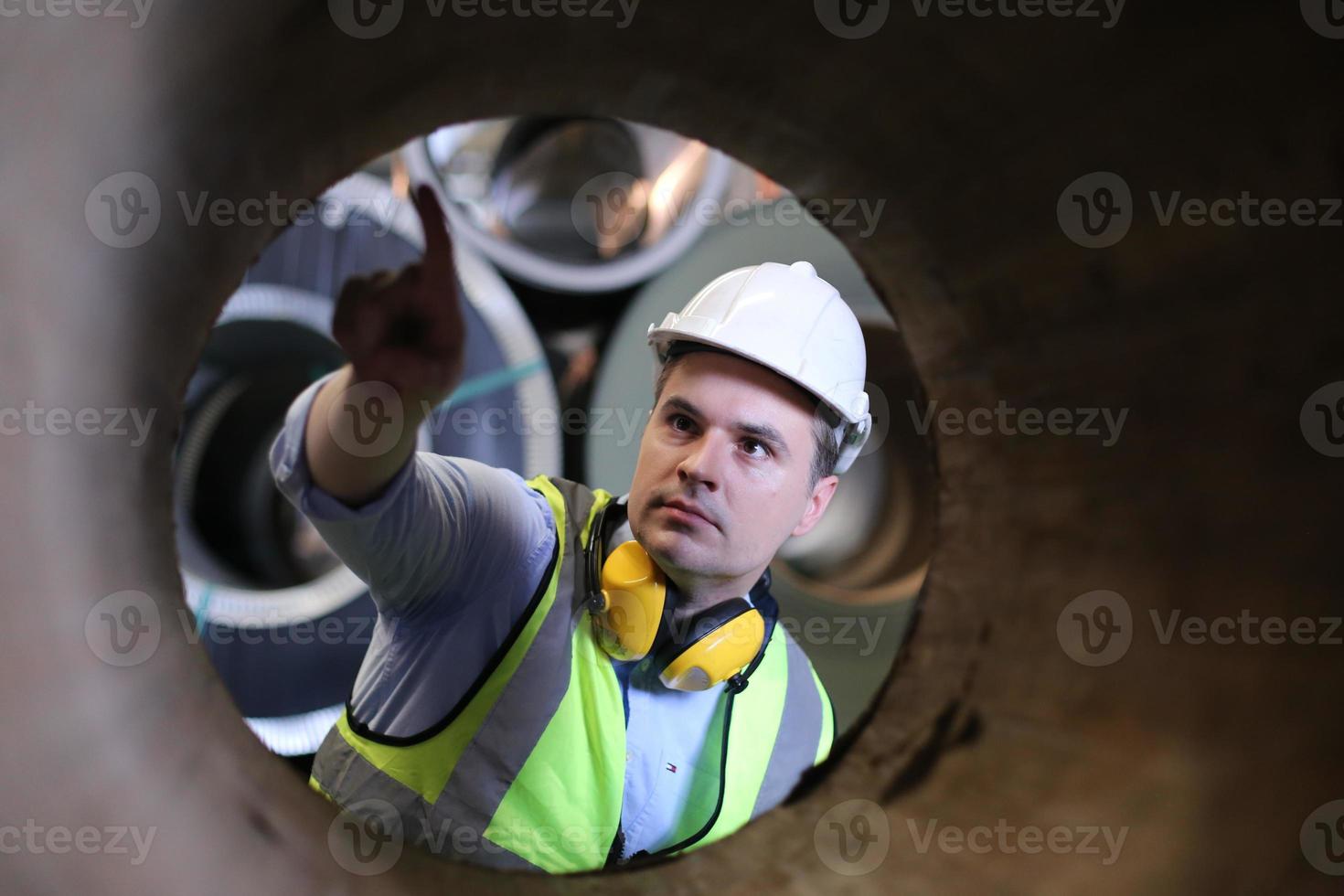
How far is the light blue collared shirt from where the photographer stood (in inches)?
29.9

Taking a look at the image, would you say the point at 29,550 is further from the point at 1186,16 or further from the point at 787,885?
the point at 1186,16

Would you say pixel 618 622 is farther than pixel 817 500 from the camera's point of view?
No

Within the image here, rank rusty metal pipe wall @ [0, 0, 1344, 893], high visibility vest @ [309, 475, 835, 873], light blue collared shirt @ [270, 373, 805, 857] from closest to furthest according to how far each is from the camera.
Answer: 1. rusty metal pipe wall @ [0, 0, 1344, 893]
2. light blue collared shirt @ [270, 373, 805, 857]
3. high visibility vest @ [309, 475, 835, 873]

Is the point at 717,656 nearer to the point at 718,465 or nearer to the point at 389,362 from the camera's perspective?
the point at 718,465

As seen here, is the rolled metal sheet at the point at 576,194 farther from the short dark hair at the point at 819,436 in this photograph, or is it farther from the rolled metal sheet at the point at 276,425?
the short dark hair at the point at 819,436

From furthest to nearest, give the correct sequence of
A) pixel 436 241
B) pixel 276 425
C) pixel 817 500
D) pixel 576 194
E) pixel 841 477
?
pixel 576 194
pixel 841 477
pixel 276 425
pixel 817 500
pixel 436 241

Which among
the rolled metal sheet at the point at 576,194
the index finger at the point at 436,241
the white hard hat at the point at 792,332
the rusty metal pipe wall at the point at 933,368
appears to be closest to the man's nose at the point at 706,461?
the white hard hat at the point at 792,332

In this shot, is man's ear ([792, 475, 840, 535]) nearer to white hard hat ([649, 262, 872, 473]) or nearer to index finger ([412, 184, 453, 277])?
white hard hat ([649, 262, 872, 473])

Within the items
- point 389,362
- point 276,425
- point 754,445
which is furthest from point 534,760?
point 276,425

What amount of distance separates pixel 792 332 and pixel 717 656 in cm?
37

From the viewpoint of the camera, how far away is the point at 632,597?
97 cm

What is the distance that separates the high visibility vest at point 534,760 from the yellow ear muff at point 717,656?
7cm

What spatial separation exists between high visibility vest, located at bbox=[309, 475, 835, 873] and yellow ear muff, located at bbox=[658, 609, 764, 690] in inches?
2.9

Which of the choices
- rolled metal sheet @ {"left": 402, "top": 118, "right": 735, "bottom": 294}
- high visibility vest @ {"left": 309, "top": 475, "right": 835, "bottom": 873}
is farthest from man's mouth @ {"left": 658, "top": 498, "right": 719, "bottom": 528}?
rolled metal sheet @ {"left": 402, "top": 118, "right": 735, "bottom": 294}
